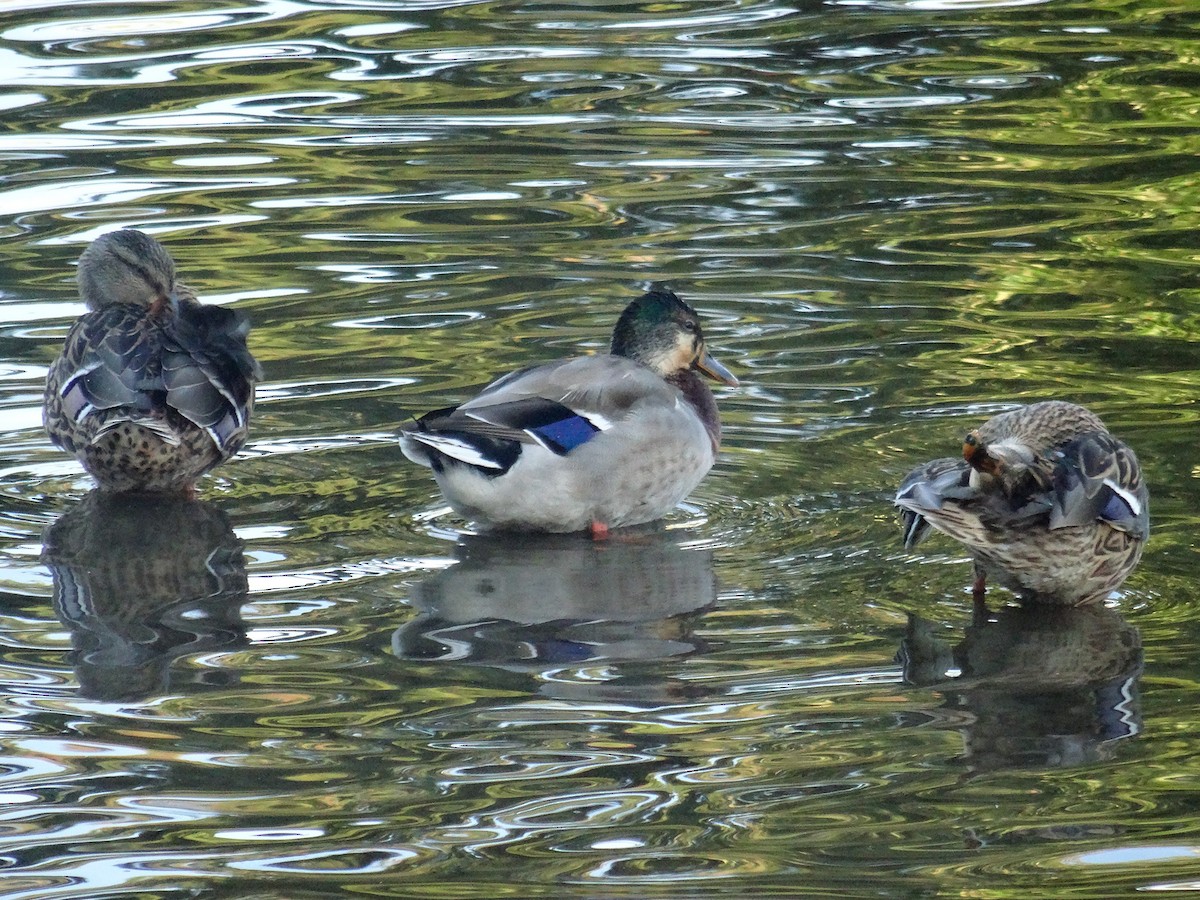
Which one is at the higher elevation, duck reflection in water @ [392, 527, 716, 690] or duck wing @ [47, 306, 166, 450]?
duck wing @ [47, 306, 166, 450]

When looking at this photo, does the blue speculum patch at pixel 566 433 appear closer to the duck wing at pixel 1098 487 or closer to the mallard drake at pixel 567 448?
the mallard drake at pixel 567 448

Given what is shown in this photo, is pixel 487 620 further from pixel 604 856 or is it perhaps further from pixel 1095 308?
pixel 1095 308

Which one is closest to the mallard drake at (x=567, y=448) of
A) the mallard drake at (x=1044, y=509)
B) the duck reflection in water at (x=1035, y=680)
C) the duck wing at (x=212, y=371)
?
the duck wing at (x=212, y=371)

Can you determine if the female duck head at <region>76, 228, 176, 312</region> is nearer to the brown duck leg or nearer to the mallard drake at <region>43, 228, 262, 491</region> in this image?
the mallard drake at <region>43, 228, 262, 491</region>

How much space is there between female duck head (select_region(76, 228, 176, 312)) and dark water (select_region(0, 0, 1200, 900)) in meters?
0.78

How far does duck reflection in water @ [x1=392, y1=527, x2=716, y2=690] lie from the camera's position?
22.1 ft

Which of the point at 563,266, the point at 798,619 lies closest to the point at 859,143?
the point at 563,266

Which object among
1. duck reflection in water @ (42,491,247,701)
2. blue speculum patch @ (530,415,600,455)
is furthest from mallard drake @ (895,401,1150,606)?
duck reflection in water @ (42,491,247,701)

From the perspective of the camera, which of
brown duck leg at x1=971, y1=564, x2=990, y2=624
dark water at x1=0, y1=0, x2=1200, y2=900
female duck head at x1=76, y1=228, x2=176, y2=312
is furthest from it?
female duck head at x1=76, y1=228, x2=176, y2=312

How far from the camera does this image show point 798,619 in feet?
22.7

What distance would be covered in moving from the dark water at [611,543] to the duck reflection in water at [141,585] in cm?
3

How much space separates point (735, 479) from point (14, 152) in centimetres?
770

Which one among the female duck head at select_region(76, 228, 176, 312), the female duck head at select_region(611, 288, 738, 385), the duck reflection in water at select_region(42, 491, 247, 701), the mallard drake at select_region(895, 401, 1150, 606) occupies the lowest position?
the duck reflection in water at select_region(42, 491, 247, 701)

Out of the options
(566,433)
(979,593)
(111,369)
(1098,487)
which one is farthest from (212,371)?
(1098,487)
